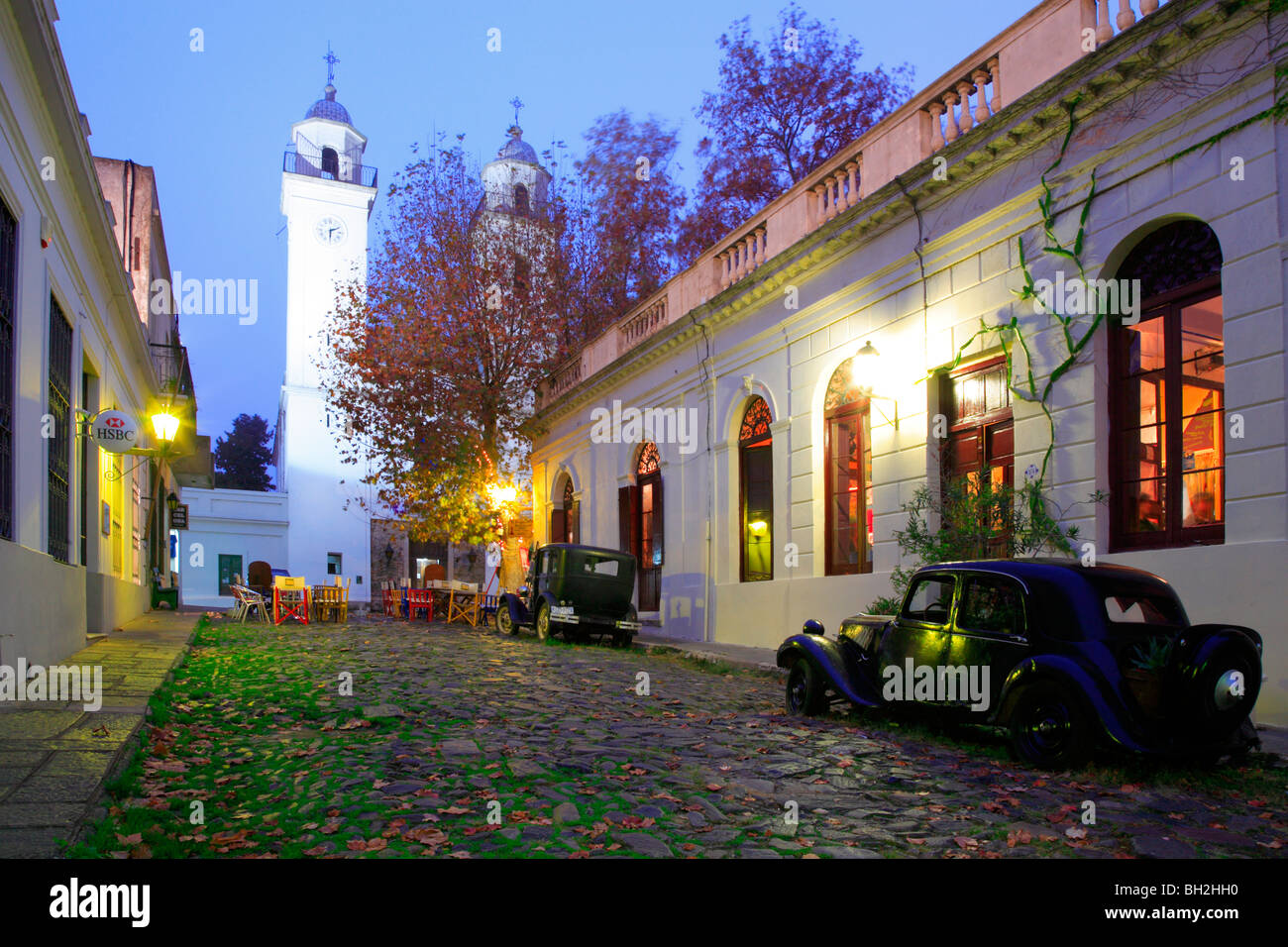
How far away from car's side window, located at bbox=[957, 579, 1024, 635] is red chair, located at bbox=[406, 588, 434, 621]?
18.2m

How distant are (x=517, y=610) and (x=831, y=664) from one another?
1115 cm

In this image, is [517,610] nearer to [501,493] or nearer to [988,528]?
[501,493]

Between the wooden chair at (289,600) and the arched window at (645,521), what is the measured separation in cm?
717

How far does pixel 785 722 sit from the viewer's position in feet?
27.5

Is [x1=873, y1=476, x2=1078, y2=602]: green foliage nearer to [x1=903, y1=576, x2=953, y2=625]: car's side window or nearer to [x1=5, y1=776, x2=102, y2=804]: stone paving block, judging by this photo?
[x1=903, y1=576, x2=953, y2=625]: car's side window

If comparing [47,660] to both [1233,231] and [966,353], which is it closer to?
[966,353]

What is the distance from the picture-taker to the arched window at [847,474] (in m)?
13.8

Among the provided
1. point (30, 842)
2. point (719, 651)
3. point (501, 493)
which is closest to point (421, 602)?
point (501, 493)

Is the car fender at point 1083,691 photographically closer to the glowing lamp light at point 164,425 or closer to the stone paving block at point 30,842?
the stone paving block at point 30,842

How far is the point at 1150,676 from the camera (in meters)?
6.10

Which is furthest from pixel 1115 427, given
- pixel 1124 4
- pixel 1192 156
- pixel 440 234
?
pixel 440 234

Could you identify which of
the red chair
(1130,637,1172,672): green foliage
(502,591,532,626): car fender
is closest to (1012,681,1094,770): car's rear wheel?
(1130,637,1172,672): green foliage
